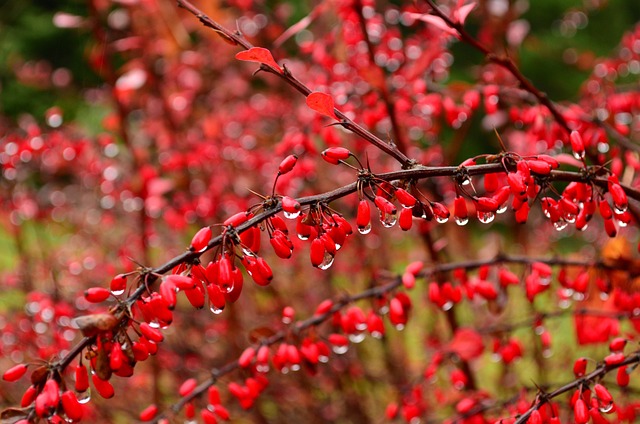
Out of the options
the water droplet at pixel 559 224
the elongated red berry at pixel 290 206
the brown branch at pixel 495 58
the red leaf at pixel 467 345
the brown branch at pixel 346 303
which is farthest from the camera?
the red leaf at pixel 467 345

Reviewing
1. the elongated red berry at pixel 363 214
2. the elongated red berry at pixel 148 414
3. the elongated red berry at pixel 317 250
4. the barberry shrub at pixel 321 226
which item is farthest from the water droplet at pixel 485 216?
the elongated red berry at pixel 148 414

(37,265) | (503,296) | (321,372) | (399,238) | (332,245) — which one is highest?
(332,245)

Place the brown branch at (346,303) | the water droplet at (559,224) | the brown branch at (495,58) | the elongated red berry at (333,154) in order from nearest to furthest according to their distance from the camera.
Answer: the elongated red berry at (333,154), the water droplet at (559,224), the brown branch at (495,58), the brown branch at (346,303)

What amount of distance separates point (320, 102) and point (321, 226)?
256mm

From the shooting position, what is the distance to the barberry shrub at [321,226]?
132 cm

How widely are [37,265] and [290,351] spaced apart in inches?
172

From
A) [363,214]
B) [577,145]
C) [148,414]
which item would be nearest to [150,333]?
[363,214]

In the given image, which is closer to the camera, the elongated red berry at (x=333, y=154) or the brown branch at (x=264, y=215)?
the brown branch at (x=264, y=215)

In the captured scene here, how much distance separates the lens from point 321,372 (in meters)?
4.37

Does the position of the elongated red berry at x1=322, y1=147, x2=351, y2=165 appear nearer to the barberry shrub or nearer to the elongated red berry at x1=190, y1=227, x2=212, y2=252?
the barberry shrub

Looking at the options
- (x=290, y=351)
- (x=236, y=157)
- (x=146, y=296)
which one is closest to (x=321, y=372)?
(x=236, y=157)

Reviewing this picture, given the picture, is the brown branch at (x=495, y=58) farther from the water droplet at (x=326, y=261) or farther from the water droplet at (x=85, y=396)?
the water droplet at (x=85, y=396)

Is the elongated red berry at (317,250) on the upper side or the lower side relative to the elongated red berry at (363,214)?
lower

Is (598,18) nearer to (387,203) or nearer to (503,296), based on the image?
(503,296)
